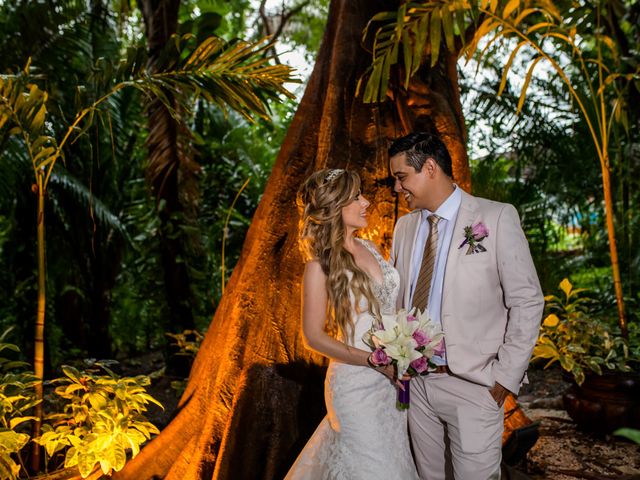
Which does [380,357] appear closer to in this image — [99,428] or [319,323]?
[319,323]

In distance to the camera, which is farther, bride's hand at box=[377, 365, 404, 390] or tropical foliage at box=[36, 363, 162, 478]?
tropical foliage at box=[36, 363, 162, 478]

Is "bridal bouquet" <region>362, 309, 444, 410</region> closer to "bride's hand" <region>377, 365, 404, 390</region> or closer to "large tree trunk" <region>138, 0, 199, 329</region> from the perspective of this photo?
"bride's hand" <region>377, 365, 404, 390</region>

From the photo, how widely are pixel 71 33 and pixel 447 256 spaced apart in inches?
244

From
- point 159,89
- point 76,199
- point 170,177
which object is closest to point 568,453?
point 159,89

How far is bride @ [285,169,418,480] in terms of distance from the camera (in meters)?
2.87

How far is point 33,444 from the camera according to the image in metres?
3.80

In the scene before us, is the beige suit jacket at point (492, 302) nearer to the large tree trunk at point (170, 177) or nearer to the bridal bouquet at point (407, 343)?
the bridal bouquet at point (407, 343)

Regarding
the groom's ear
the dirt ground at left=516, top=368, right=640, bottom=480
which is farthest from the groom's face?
the dirt ground at left=516, top=368, right=640, bottom=480

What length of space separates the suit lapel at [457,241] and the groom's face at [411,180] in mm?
188

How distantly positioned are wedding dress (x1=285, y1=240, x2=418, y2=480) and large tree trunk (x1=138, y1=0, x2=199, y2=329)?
4402 mm

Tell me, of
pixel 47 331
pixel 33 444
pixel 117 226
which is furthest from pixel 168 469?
pixel 47 331

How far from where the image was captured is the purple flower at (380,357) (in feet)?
8.59

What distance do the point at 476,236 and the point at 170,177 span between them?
4920mm

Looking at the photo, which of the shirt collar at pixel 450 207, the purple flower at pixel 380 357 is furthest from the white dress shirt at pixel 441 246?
the purple flower at pixel 380 357
